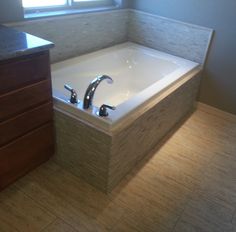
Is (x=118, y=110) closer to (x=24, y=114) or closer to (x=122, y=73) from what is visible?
(x=24, y=114)

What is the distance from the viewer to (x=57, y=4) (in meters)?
2.21

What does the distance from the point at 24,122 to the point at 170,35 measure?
Result: 71.7 inches

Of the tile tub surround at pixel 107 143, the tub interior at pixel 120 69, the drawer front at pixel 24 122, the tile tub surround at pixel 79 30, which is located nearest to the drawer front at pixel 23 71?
the drawer front at pixel 24 122

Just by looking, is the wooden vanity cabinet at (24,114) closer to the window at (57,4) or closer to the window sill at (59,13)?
the window sill at (59,13)

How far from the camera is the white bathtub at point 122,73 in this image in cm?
175

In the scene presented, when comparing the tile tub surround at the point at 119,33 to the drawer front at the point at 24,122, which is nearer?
the drawer front at the point at 24,122

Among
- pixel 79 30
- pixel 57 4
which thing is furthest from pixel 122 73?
pixel 57 4

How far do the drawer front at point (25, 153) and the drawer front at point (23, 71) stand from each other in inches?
13.6

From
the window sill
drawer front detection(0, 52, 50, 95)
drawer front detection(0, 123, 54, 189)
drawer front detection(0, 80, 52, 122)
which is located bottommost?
drawer front detection(0, 123, 54, 189)

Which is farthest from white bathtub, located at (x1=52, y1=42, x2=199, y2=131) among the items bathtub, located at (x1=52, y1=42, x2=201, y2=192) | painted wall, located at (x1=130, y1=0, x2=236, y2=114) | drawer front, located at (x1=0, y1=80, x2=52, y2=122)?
painted wall, located at (x1=130, y1=0, x2=236, y2=114)

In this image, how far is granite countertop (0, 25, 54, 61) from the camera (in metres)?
1.23

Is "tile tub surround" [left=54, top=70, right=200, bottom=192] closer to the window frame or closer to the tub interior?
the tub interior

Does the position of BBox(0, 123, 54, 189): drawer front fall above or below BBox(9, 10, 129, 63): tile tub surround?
below

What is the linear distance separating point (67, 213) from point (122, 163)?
1.49 feet
